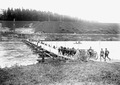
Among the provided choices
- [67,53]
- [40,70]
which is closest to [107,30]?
[67,53]

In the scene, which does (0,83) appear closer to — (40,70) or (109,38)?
(40,70)

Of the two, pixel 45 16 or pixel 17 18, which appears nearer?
pixel 17 18

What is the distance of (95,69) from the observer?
45.4ft

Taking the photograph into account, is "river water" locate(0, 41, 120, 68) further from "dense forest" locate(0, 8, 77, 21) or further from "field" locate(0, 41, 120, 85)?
"dense forest" locate(0, 8, 77, 21)

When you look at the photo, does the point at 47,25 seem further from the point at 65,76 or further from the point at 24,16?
the point at 65,76

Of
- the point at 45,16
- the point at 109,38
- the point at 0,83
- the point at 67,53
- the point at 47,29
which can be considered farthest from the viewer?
the point at 45,16

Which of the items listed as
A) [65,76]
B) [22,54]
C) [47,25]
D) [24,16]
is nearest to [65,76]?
[65,76]

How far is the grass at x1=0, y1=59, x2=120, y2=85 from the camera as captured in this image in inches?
454

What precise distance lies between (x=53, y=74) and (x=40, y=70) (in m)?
1.79

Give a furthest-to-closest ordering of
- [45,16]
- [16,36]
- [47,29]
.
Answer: [45,16] < [47,29] < [16,36]

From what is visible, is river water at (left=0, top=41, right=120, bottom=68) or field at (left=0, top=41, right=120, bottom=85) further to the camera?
river water at (left=0, top=41, right=120, bottom=68)

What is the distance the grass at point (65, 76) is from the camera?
11531 millimetres

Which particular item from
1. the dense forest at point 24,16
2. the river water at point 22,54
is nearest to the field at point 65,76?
the river water at point 22,54

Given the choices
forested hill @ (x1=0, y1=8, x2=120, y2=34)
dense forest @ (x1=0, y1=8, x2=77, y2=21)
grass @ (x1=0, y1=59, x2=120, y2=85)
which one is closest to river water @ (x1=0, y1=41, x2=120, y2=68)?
grass @ (x1=0, y1=59, x2=120, y2=85)
